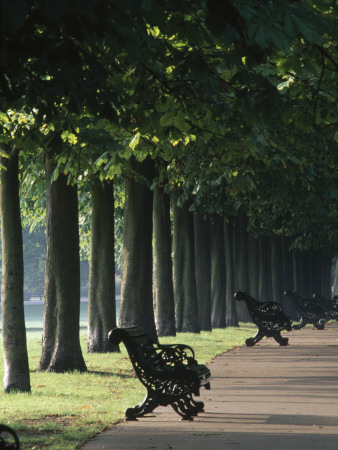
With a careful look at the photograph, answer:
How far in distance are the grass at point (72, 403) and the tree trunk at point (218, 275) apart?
48.0 ft

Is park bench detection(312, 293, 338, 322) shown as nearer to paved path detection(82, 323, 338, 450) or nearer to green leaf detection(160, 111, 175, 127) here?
paved path detection(82, 323, 338, 450)

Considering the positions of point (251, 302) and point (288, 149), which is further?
point (251, 302)

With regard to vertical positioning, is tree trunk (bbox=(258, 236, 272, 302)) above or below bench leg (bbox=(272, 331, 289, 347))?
above

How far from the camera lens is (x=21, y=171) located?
20562mm

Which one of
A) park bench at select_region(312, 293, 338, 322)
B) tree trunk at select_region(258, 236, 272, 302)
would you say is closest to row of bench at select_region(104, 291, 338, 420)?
park bench at select_region(312, 293, 338, 322)

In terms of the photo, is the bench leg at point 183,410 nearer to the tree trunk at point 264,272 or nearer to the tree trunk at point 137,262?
the tree trunk at point 137,262

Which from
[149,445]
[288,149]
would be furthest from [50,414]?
[288,149]

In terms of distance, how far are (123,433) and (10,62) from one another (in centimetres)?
507

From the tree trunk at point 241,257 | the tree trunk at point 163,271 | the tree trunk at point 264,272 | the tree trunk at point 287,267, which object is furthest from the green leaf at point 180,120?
the tree trunk at point 287,267

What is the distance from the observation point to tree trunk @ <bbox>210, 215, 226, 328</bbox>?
33.5m

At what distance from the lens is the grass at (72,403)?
9398mm

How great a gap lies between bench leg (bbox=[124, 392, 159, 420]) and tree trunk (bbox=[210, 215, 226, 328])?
2300 centimetres

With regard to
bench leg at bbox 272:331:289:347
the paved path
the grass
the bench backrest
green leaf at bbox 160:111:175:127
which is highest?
green leaf at bbox 160:111:175:127

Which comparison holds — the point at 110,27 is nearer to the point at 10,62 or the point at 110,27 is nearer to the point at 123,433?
the point at 10,62
